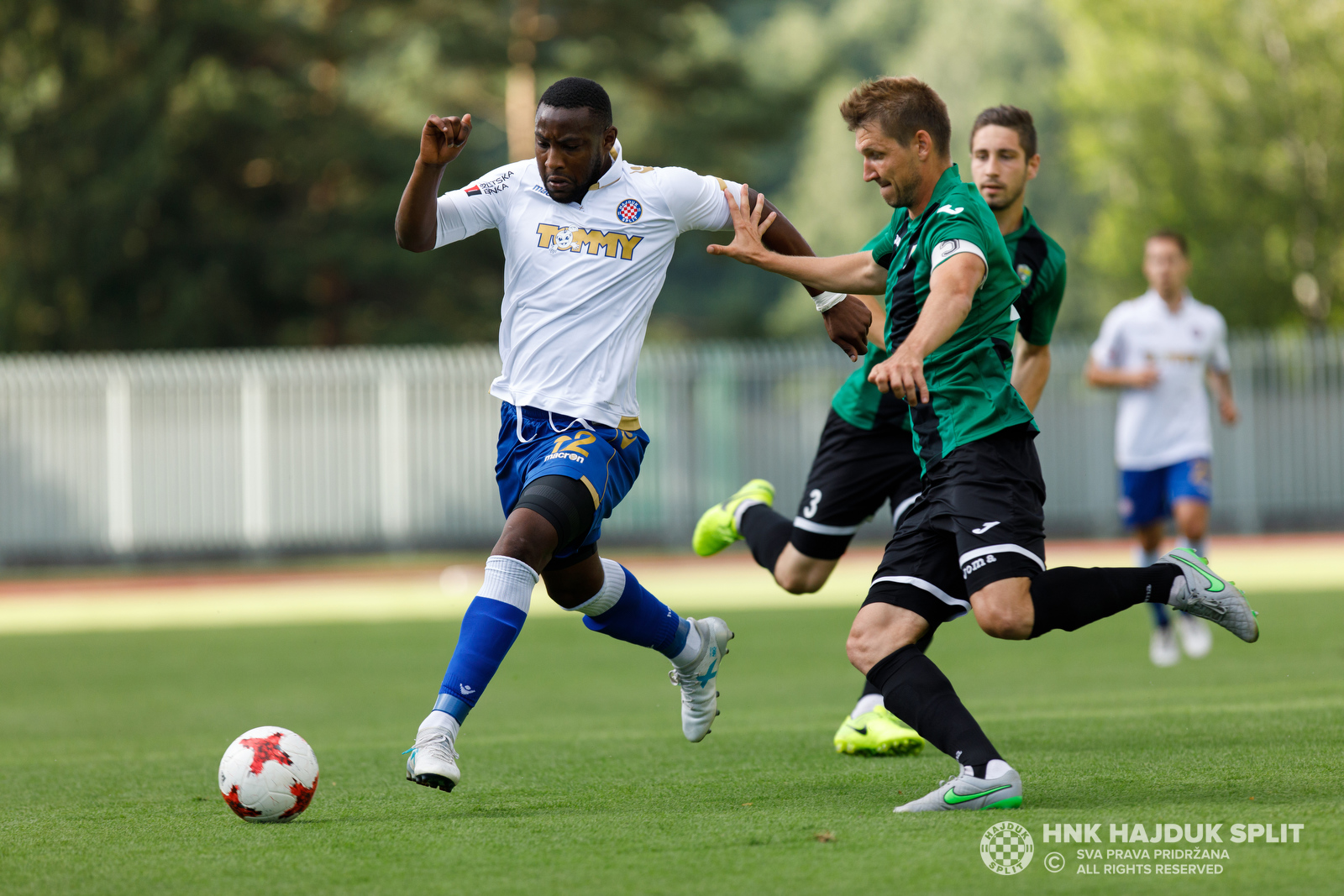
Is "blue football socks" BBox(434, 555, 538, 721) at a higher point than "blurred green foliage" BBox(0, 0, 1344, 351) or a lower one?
lower

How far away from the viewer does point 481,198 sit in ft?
17.1

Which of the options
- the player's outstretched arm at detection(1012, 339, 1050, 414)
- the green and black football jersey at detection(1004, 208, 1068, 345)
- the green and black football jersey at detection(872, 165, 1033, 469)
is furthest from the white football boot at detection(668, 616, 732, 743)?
the green and black football jersey at detection(1004, 208, 1068, 345)

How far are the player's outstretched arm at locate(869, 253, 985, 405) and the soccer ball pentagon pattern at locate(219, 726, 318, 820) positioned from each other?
83.5 inches

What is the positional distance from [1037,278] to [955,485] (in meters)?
1.66

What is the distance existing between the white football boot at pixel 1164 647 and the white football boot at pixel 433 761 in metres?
5.81

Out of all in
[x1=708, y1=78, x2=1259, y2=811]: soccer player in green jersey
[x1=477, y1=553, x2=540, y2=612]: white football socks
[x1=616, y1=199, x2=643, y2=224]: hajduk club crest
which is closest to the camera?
[x1=708, y1=78, x2=1259, y2=811]: soccer player in green jersey

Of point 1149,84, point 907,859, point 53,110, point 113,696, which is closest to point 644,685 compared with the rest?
point 113,696

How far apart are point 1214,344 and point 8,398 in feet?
60.6

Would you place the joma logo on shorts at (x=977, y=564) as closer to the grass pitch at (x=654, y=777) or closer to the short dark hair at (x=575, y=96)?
the grass pitch at (x=654, y=777)

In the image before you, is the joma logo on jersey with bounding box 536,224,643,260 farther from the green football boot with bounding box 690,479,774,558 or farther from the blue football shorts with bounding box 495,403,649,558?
the green football boot with bounding box 690,479,774,558

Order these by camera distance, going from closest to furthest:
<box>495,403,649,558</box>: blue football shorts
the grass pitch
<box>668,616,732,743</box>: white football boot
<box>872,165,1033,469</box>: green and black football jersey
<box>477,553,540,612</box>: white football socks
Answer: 1. the grass pitch
2. <box>872,165,1033,469</box>: green and black football jersey
3. <box>477,553,540,612</box>: white football socks
4. <box>495,403,649,558</box>: blue football shorts
5. <box>668,616,732,743</box>: white football boot

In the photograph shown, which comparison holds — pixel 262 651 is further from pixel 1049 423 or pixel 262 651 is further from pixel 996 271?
pixel 1049 423

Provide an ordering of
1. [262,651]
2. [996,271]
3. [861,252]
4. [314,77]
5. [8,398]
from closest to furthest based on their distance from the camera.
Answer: [996,271] < [861,252] < [262,651] < [8,398] < [314,77]

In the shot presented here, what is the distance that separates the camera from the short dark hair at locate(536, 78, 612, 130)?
197 inches
